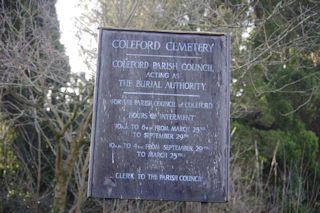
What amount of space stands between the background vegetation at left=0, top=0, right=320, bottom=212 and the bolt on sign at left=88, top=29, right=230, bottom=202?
1.57ft

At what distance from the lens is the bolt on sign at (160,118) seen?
319 centimetres

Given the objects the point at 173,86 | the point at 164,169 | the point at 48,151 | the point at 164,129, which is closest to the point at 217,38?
the point at 173,86

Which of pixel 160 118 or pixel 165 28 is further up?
pixel 165 28

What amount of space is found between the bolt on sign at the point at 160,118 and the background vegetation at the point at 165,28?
1.57ft

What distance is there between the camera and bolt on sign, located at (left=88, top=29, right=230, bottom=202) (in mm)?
3193

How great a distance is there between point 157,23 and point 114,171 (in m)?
4.98

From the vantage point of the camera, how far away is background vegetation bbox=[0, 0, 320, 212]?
6246mm

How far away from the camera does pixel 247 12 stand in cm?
754

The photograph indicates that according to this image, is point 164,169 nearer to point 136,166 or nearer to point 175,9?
point 136,166

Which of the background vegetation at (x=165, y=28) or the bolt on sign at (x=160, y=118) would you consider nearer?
the bolt on sign at (x=160, y=118)

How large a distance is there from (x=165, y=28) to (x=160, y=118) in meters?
4.28

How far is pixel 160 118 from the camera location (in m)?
3.27

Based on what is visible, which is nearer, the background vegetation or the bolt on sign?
the bolt on sign

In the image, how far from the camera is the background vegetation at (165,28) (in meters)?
6.25
